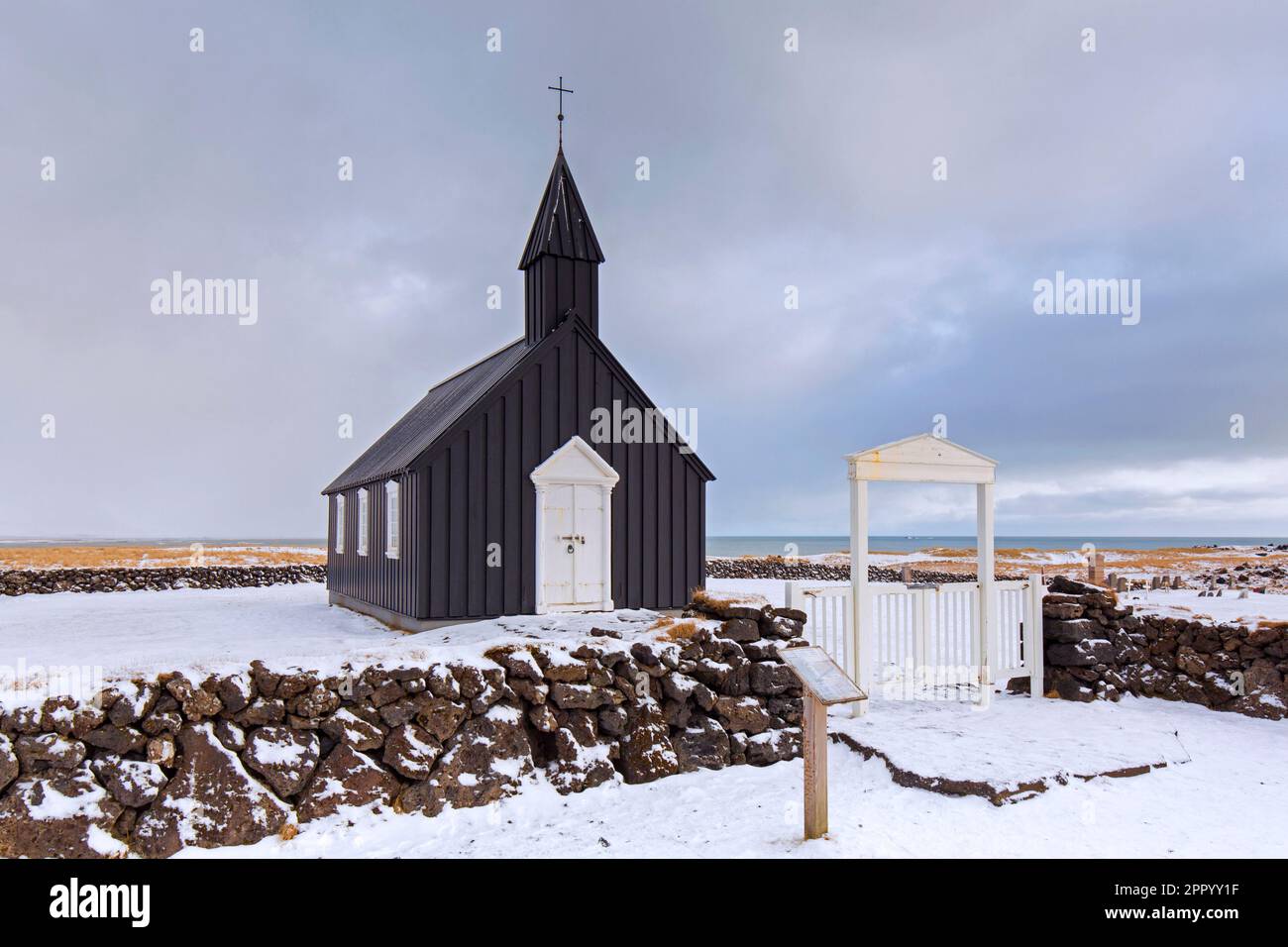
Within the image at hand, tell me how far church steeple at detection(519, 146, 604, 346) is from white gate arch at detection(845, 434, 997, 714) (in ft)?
21.0

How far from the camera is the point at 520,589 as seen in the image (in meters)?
13.2

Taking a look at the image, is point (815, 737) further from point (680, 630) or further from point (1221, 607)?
point (1221, 607)

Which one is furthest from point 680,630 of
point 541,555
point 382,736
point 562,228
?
point 562,228

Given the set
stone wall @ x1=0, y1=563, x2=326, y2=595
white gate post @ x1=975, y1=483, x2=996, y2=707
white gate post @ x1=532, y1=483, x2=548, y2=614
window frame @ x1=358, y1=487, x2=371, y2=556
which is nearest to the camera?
white gate post @ x1=975, y1=483, x2=996, y2=707

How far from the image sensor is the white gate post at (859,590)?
10.1 m

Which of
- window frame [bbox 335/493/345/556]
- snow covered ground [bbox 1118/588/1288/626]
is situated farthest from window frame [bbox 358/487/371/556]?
snow covered ground [bbox 1118/588/1288/626]

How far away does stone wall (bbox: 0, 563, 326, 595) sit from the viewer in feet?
80.4

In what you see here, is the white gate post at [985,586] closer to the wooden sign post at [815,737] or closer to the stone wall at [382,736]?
the stone wall at [382,736]

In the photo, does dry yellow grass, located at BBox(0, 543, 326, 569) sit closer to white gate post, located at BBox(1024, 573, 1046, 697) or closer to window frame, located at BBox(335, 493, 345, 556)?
window frame, located at BBox(335, 493, 345, 556)

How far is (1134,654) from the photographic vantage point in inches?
439
